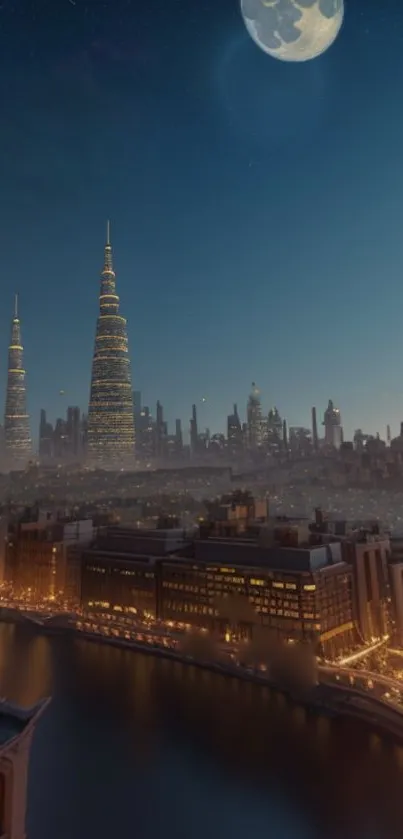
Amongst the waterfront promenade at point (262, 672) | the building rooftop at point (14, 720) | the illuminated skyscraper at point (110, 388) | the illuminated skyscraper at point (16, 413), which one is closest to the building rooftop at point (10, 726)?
the building rooftop at point (14, 720)

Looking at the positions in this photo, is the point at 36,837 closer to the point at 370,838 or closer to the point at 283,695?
the point at 370,838

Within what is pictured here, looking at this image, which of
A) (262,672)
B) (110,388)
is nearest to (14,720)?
(262,672)

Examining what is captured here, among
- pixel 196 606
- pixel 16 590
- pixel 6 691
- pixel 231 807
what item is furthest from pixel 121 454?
pixel 231 807

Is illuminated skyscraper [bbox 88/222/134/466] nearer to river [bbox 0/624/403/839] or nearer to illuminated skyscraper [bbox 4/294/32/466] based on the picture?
illuminated skyscraper [bbox 4/294/32/466]

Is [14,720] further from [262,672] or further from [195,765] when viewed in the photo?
[262,672]

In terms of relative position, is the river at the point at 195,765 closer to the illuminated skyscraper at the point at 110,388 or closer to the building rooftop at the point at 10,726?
the building rooftop at the point at 10,726
